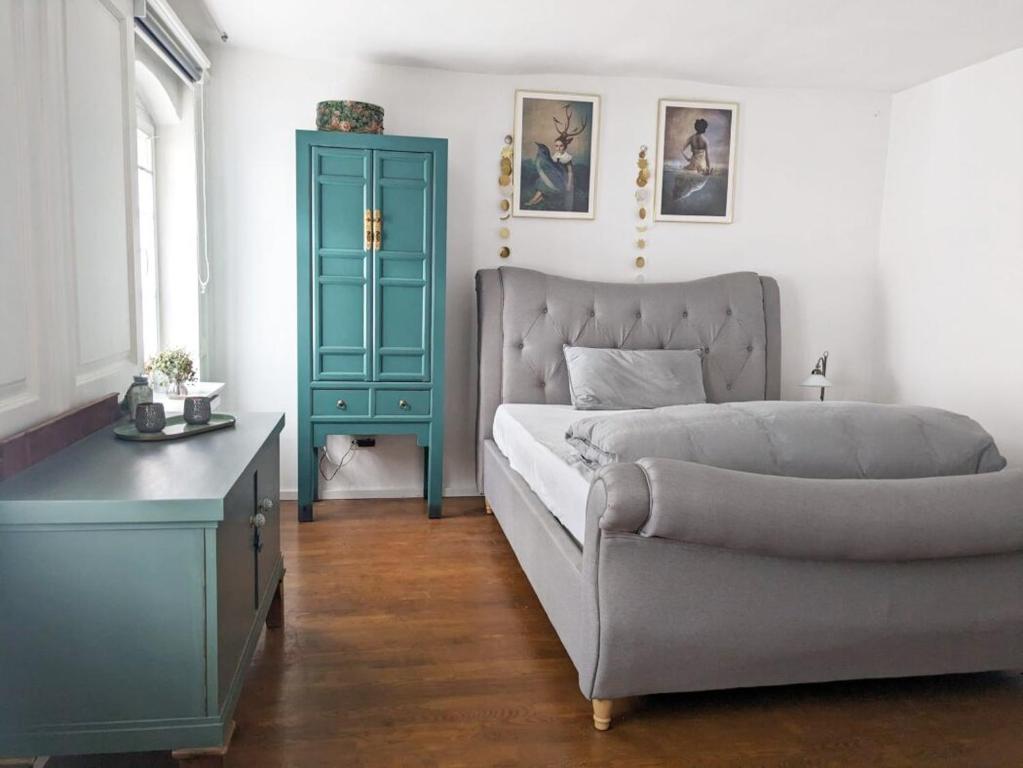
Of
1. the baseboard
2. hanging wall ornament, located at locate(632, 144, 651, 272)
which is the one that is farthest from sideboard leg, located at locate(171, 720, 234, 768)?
hanging wall ornament, located at locate(632, 144, 651, 272)

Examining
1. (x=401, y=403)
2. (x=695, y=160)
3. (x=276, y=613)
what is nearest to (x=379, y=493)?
(x=401, y=403)

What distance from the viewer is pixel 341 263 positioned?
12.3 feet

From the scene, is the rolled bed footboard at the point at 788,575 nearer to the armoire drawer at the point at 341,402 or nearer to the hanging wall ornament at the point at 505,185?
the armoire drawer at the point at 341,402

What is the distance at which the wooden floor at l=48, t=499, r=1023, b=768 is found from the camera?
76.5 inches

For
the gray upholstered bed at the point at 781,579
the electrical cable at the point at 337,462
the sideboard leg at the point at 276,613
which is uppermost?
the gray upholstered bed at the point at 781,579

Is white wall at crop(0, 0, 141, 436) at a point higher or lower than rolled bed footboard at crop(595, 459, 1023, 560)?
higher

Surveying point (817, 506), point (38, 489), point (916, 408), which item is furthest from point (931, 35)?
point (38, 489)

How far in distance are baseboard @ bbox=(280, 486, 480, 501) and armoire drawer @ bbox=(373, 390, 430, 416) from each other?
0.59 m

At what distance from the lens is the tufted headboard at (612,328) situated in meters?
3.99

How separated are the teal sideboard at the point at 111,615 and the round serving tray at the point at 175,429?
38 centimetres

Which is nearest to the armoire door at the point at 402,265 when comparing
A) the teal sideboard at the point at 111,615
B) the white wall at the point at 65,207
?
the white wall at the point at 65,207

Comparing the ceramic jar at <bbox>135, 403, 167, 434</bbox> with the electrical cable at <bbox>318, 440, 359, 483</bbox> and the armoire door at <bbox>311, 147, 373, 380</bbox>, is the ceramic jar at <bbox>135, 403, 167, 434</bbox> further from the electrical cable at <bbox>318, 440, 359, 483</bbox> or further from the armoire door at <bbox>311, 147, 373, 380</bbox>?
the electrical cable at <bbox>318, 440, 359, 483</bbox>

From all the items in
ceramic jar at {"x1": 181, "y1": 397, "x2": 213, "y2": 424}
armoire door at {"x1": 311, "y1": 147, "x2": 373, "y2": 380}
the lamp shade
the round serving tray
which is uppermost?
armoire door at {"x1": 311, "y1": 147, "x2": 373, "y2": 380}

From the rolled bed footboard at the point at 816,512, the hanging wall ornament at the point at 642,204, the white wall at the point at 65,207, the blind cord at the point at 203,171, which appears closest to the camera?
the white wall at the point at 65,207
